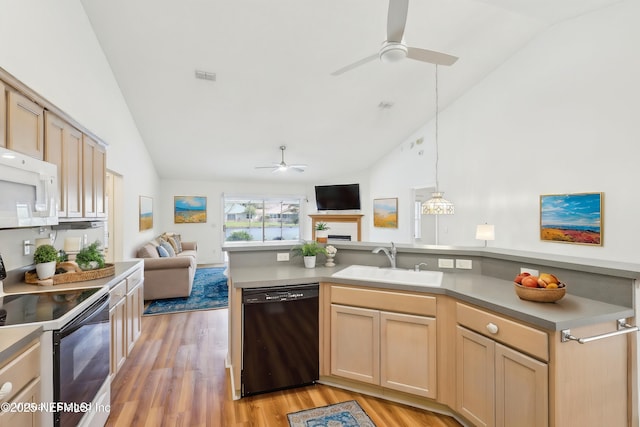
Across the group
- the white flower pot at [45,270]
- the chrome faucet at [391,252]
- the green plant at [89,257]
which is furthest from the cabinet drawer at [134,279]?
the chrome faucet at [391,252]

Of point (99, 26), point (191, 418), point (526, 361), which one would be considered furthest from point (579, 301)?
point (99, 26)

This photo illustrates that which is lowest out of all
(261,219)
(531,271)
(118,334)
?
(118,334)

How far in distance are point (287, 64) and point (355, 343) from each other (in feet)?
11.8

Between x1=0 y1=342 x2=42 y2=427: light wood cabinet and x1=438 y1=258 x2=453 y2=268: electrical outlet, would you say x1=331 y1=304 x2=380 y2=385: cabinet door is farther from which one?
x1=0 y1=342 x2=42 y2=427: light wood cabinet

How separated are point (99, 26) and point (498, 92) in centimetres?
567

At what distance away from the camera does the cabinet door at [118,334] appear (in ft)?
7.78

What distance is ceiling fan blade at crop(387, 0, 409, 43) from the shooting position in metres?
1.94

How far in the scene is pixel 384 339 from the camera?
2.19 metres

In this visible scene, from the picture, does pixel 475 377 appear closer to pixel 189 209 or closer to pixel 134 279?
pixel 134 279

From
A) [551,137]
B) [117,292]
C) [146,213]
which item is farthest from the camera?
[146,213]

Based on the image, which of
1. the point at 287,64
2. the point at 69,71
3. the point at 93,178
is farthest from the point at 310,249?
the point at 69,71

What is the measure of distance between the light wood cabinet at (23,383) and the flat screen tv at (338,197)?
743cm

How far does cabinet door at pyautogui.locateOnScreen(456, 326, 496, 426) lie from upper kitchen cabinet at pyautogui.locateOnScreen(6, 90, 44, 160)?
2.92 meters

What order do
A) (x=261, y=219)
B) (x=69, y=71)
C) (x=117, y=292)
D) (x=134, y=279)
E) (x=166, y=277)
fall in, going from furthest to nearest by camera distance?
(x=261, y=219), (x=166, y=277), (x=134, y=279), (x=69, y=71), (x=117, y=292)
